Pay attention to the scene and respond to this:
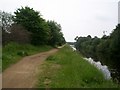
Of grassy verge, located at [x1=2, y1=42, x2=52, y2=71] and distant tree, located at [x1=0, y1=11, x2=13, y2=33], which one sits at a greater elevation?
distant tree, located at [x1=0, y1=11, x2=13, y2=33]

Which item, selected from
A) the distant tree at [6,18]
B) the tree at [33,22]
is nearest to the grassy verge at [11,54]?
the tree at [33,22]

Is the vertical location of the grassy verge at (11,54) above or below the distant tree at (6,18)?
below

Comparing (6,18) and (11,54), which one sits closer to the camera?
(11,54)

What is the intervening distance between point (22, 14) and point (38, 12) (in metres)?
3.76

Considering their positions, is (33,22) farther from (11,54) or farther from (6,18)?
(11,54)

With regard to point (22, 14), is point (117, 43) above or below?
below

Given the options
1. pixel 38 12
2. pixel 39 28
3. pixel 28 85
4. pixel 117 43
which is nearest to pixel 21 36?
pixel 39 28

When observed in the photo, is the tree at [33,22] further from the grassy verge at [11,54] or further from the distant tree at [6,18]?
the grassy verge at [11,54]

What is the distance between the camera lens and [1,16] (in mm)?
52906

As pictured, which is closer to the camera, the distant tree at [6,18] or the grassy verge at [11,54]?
the grassy verge at [11,54]

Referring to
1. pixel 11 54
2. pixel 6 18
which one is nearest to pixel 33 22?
pixel 6 18

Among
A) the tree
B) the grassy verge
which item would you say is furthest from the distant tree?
the grassy verge

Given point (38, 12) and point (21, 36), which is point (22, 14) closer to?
point (38, 12)

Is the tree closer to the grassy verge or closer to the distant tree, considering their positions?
the distant tree
